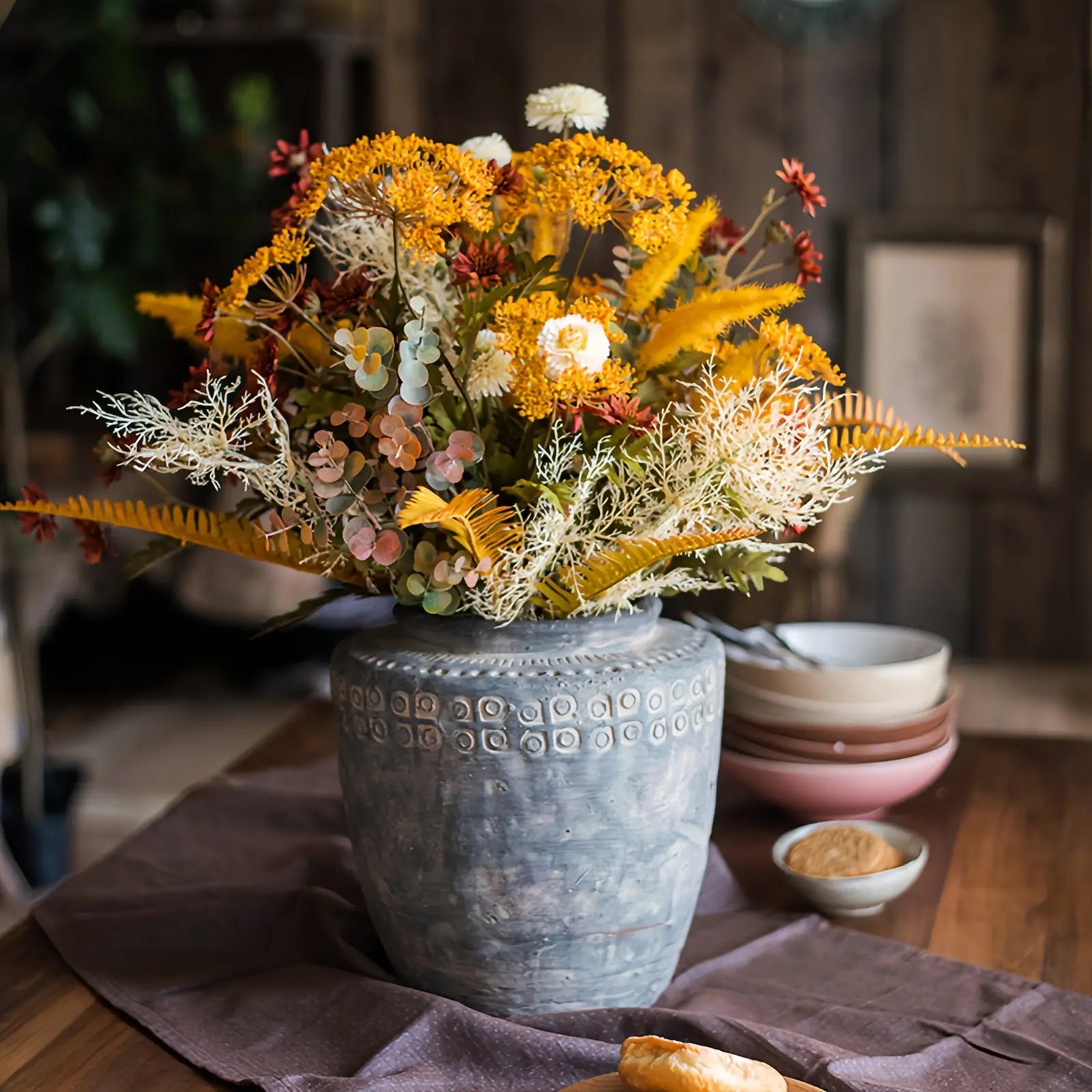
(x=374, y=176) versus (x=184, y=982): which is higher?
(x=374, y=176)

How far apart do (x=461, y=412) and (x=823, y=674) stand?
47 cm

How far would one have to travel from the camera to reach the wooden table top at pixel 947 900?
0.81m

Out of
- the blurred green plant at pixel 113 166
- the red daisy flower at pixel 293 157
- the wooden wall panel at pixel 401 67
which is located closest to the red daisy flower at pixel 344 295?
the red daisy flower at pixel 293 157

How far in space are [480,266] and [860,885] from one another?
53cm

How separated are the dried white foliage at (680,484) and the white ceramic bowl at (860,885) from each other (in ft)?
0.99

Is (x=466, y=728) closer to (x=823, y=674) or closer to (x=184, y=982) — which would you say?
(x=184, y=982)

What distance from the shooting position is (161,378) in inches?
153

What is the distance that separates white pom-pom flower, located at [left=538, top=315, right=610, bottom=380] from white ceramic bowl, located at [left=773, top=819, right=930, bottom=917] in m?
0.45

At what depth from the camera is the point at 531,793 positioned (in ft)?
2.54

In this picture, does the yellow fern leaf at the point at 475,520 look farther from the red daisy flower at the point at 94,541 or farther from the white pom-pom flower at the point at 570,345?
the red daisy flower at the point at 94,541

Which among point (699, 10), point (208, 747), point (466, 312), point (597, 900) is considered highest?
point (699, 10)

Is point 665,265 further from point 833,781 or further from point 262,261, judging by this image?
point 833,781

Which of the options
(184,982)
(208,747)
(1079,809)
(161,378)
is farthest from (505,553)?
(161,378)

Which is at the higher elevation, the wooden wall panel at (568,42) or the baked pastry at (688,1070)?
the wooden wall panel at (568,42)
